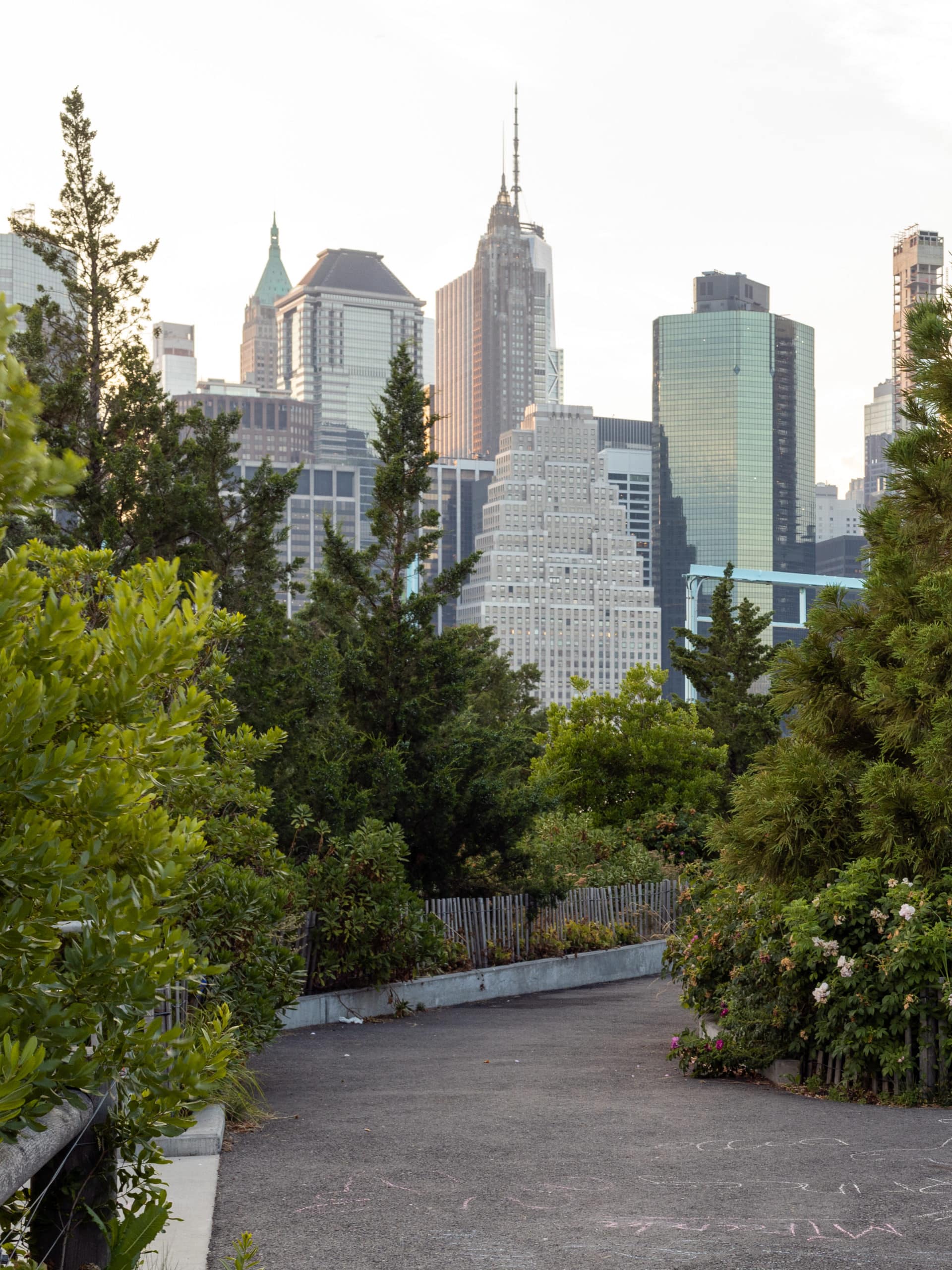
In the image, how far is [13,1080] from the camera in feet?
7.66

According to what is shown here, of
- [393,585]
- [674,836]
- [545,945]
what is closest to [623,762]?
[674,836]

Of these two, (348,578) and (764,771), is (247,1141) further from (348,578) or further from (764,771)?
(348,578)

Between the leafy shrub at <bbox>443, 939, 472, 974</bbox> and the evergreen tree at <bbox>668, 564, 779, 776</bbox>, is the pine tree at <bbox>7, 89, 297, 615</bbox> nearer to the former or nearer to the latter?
the leafy shrub at <bbox>443, 939, 472, 974</bbox>

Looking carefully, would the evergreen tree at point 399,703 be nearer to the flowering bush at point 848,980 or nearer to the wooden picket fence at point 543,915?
the wooden picket fence at point 543,915

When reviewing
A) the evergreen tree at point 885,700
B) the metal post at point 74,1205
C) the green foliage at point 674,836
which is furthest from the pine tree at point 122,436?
the metal post at point 74,1205

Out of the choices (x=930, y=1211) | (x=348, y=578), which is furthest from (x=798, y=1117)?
(x=348, y=578)

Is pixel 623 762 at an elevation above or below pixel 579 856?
above

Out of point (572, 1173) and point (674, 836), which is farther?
point (674, 836)

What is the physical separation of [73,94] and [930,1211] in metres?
25.2

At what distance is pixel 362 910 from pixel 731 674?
93.0 feet

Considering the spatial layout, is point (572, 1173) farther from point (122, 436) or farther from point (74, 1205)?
point (122, 436)

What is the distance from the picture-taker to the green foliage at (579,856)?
19.3m

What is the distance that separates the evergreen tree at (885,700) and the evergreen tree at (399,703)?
6158 millimetres

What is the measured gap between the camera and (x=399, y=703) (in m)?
18.2
